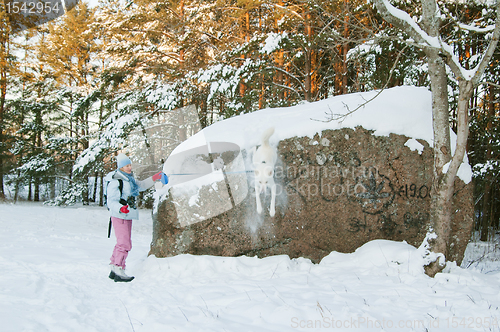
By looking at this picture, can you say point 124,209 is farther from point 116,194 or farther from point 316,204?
point 316,204

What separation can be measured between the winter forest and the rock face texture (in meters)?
2.00

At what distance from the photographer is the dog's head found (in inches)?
180

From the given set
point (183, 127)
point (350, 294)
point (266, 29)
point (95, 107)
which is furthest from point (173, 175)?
point (95, 107)

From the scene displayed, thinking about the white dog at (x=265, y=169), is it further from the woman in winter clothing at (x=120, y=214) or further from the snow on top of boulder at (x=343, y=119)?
the woman in winter clothing at (x=120, y=214)

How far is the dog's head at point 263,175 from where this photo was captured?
4.57 meters

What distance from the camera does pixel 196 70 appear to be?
33.2 feet

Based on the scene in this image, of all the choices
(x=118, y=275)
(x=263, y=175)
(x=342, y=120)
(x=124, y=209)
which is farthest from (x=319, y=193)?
(x=118, y=275)

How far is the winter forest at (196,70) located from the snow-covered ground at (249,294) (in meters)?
3.81

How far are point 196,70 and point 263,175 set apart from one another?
22.3 feet

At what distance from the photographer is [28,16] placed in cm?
1592

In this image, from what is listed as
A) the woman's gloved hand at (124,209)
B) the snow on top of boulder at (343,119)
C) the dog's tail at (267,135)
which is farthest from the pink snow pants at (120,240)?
the dog's tail at (267,135)

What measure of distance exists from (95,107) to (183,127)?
6523 millimetres

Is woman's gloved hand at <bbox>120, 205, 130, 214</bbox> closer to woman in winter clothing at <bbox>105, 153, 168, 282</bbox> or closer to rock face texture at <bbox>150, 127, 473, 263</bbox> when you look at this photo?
woman in winter clothing at <bbox>105, 153, 168, 282</bbox>

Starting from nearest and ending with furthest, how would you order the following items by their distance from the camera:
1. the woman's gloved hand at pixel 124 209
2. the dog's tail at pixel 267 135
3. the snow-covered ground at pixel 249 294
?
the snow-covered ground at pixel 249 294 < the woman's gloved hand at pixel 124 209 < the dog's tail at pixel 267 135
